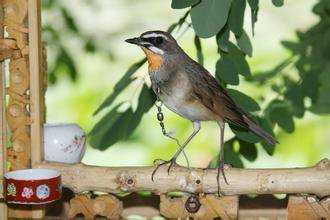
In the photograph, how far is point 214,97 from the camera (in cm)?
180

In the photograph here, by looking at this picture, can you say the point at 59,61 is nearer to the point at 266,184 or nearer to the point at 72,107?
the point at 72,107

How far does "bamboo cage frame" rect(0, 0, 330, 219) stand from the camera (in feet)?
5.72

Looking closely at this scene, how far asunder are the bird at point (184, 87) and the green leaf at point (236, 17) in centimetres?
12

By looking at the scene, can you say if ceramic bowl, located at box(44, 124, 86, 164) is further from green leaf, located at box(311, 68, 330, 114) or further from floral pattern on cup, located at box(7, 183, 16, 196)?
green leaf, located at box(311, 68, 330, 114)

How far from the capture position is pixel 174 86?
5.90 feet

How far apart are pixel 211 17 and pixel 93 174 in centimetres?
47

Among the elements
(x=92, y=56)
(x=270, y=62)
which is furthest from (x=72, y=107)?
(x=270, y=62)

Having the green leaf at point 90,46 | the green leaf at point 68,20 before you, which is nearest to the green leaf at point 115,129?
the green leaf at point 68,20

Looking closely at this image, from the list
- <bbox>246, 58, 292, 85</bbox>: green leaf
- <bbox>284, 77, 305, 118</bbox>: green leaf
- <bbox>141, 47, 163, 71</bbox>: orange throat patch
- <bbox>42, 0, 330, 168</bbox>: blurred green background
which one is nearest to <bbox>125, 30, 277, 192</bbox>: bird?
<bbox>141, 47, 163, 71</bbox>: orange throat patch

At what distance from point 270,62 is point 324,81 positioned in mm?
727

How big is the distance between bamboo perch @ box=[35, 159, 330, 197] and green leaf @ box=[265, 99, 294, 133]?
0.49m

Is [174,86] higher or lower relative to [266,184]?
higher

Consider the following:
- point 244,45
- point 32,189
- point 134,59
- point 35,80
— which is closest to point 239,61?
point 244,45

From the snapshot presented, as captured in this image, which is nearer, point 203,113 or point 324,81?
point 203,113
